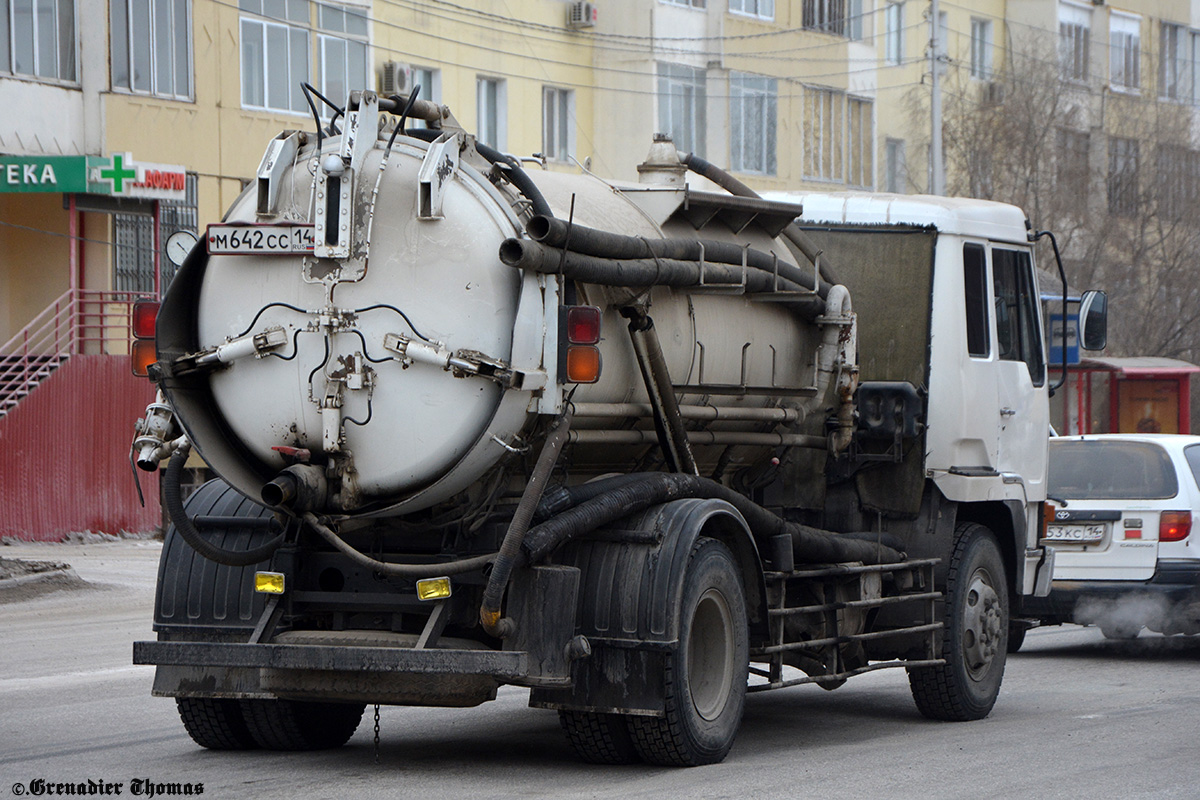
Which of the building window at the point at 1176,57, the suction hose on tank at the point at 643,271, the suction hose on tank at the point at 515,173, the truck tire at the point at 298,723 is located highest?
the building window at the point at 1176,57

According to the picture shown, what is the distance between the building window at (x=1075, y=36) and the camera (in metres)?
44.6

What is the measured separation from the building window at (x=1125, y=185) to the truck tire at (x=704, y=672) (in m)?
32.8

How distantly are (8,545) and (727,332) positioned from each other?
15805 mm

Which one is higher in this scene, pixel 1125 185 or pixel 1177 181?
pixel 1177 181

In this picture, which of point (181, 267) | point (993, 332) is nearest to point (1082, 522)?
point (993, 332)

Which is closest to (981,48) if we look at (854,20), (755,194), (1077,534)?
(854,20)

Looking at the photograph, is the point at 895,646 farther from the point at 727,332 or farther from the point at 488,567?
the point at 488,567

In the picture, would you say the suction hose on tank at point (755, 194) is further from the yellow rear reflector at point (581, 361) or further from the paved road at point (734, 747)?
the paved road at point (734, 747)

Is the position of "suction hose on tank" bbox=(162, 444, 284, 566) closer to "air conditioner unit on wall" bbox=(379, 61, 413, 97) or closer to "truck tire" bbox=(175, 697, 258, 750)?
"truck tire" bbox=(175, 697, 258, 750)

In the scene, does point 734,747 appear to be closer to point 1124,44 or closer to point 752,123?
point 752,123

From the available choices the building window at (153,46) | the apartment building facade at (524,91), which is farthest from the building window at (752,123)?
the building window at (153,46)

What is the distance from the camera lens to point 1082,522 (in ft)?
42.7

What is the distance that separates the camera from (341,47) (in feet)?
93.8

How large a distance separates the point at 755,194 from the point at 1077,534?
199 inches
